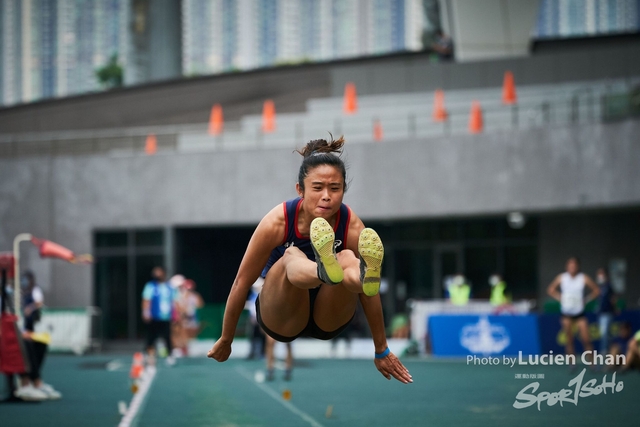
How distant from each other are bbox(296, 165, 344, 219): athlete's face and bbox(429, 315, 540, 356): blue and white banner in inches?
536

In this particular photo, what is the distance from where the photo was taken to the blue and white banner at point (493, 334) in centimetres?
1859

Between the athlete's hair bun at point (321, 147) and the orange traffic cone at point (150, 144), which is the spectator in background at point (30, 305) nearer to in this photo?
the athlete's hair bun at point (321, 147)

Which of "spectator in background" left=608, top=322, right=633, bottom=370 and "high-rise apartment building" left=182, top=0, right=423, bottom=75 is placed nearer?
"spectator in background" left=608, top=322, right=633, bottom=370

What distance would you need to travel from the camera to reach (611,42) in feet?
102

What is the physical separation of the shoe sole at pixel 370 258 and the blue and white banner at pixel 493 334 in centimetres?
1395

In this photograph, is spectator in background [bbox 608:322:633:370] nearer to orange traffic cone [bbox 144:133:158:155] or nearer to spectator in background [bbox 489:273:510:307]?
spectator in background [bbox 489:273:510:307]

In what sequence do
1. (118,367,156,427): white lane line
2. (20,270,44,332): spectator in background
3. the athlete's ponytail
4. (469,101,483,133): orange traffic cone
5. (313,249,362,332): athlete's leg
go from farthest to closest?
(469,101,483,133): orange traffic cone
(20,270,44,332): spectator in background
(118,367,156,427): white lane line
(313,249,362,332): athlete's leg
the athlete's ponytail

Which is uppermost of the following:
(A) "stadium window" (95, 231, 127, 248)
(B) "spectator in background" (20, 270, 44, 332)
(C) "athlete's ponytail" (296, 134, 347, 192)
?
(C) "athlete's ponytail" (296, 134, 347, 192)

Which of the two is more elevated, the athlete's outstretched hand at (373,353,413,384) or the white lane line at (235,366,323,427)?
the athlete's outstretched hand at (373,353,413,384)

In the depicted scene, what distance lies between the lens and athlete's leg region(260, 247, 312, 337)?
6.00 metres

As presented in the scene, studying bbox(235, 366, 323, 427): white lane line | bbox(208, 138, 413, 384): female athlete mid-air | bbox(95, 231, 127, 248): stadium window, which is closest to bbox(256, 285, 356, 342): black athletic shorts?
bbox(208, 138, 413, 384): female athlete mid-air

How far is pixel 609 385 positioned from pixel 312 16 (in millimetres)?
125423

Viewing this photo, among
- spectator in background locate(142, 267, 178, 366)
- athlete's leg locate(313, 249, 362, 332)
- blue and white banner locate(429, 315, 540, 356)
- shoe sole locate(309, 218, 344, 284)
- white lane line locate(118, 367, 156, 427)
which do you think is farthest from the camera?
blue and white banner locate(429, 315, 540, 356)

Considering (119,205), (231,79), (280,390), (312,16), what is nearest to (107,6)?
(312,16)
